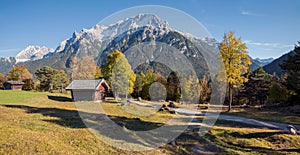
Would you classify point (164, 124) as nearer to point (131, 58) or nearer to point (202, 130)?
point (202, 130)

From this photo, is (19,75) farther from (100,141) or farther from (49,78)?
(100,141)

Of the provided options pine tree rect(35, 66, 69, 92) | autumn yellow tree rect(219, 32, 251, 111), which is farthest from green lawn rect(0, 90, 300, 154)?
pine tree rect(35, 66, 69, 92)

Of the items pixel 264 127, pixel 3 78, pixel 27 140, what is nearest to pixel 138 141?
pixel 27 140

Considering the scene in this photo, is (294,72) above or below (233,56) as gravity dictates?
below

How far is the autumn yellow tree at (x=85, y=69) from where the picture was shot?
5394cm

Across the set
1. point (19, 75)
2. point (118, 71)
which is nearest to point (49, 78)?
point (19, 75)

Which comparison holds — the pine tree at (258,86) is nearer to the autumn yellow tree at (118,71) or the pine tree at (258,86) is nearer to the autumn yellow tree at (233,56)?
the autumn yellow tree at (233,56)

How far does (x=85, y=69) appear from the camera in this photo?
56.3 m

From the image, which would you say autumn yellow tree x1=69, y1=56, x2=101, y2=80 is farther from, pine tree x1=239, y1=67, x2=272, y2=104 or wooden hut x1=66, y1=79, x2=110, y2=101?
pine tree x1=239, y1=67, x2=272, y2=104

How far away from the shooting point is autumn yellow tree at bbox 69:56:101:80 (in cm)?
5394

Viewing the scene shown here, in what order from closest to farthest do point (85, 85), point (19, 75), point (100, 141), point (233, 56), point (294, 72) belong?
1. point (100, 141)
2. point (233, 56)
3. point (294, 72)
4. point (85, 85)
5. point (19, 75)

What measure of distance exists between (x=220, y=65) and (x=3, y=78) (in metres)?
77.2

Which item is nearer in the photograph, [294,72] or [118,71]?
[294,72]

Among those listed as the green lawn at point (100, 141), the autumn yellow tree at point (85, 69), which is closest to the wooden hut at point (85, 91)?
the green lawn at point (100, 141)
